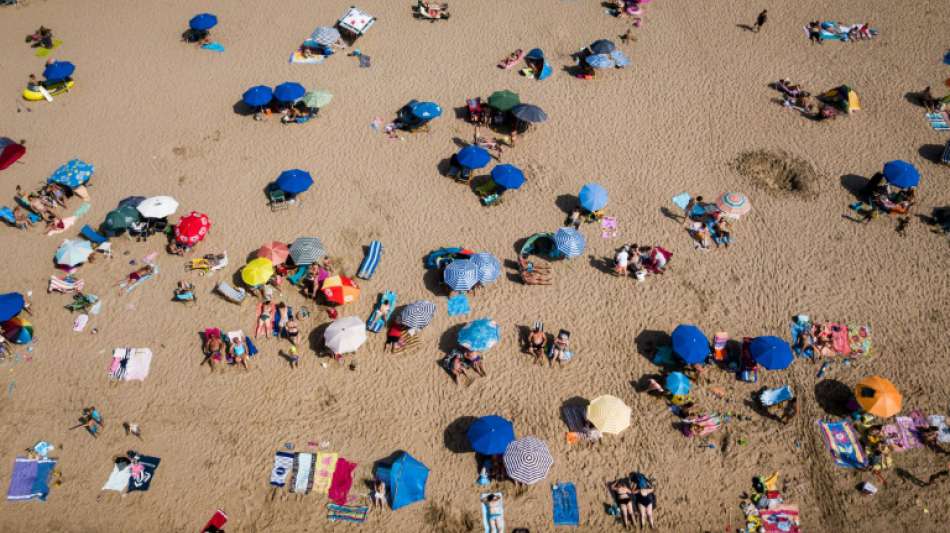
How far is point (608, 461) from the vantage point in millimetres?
15102

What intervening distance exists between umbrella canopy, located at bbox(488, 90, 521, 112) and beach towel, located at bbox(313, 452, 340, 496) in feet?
49.6

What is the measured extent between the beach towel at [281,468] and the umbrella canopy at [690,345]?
11.6 meters

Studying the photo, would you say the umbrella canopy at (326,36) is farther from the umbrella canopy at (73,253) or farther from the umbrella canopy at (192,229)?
the umbrella canopy at (73,253)

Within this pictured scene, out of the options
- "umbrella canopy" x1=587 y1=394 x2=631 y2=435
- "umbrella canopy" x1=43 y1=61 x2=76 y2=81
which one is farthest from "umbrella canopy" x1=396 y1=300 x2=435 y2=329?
"umbrella canopy" x1=43 y1=61 x2=76 y2=81

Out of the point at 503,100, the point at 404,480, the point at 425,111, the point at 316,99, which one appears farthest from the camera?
the point at 316,99

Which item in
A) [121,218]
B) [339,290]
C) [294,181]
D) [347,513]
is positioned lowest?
[347,513]

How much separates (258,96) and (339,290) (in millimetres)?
10909

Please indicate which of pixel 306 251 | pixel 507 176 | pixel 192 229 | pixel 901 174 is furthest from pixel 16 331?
pixel 901 174

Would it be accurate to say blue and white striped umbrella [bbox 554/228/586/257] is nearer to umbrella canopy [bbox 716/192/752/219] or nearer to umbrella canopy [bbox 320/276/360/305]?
umbrella canopy [bbox 716/192/752/219]

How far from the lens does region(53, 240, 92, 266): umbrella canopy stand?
18.5 metres

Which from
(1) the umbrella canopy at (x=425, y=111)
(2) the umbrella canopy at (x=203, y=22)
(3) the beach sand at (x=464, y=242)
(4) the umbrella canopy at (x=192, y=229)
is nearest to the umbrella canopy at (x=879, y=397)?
(3) the beach sand at (x=464, y=242)

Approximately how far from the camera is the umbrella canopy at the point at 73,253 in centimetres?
1852

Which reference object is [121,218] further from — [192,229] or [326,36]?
[326,36]

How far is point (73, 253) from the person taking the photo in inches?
732
